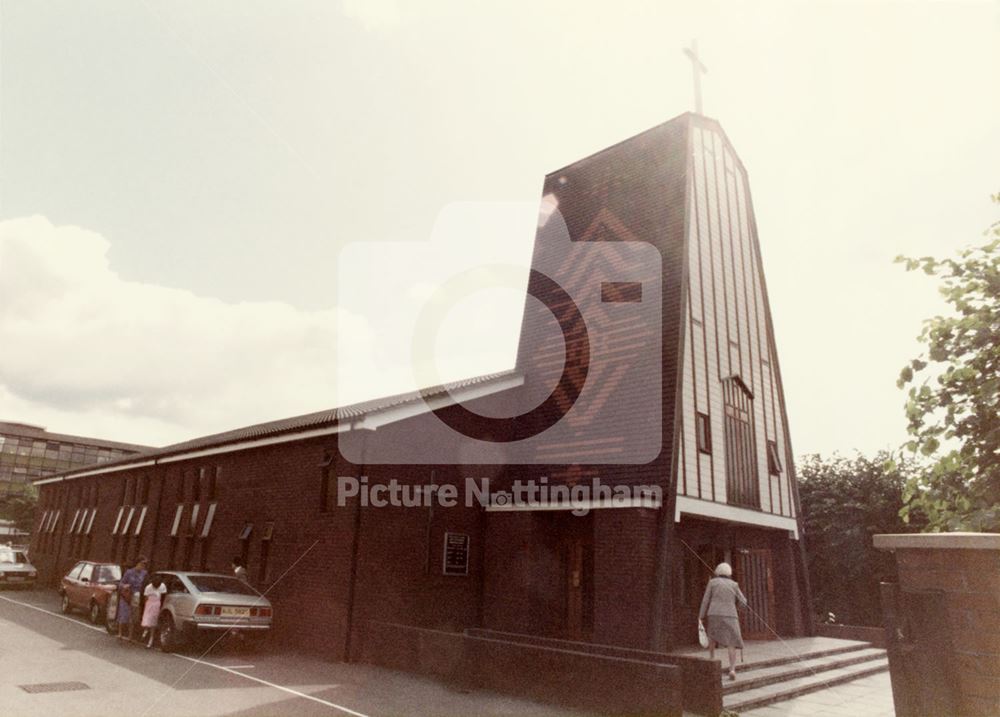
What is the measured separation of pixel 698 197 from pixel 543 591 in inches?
391

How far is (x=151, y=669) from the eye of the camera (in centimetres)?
1068

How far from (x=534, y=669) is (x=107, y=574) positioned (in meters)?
13.4

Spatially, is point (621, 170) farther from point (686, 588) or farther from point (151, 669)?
point (151, 669)

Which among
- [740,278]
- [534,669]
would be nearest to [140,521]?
[534,669]

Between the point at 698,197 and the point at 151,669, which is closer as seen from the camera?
the point at 151,669

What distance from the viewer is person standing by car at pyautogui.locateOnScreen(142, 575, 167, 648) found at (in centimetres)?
1286

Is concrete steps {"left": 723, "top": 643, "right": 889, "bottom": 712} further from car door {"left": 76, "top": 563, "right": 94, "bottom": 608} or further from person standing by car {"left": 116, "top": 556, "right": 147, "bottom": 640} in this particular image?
car door {"left": 76, "top": 563, "right": 94, "bottom": 608}

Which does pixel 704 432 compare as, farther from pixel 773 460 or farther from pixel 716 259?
pixel 716 259

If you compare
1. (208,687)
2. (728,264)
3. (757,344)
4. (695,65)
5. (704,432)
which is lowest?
(208,687)

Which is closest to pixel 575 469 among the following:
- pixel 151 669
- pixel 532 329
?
pixel 532 329

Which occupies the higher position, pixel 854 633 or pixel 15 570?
pixel 15 570

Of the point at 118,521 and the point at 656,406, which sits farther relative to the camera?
the point at 118,521

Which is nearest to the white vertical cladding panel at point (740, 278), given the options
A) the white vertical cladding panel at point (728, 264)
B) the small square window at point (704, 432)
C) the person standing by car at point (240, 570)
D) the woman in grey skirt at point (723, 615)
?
the white vertical cladding panel at point (728, 264)

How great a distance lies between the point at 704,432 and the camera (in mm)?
14227
